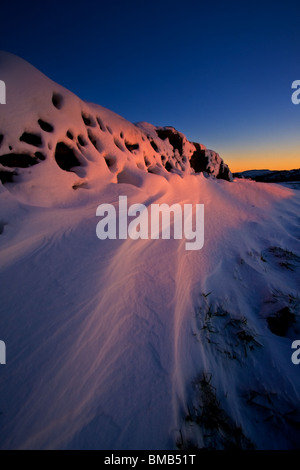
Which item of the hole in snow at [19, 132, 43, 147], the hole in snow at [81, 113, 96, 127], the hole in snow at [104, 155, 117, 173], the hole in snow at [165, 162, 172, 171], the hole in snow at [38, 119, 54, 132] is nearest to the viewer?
the hole in snow at [19, 132, 43, 147]

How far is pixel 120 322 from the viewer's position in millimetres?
1303

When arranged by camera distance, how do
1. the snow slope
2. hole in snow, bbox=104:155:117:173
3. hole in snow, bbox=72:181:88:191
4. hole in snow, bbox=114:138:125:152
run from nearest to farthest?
the snow slope < hole in snow, bbox=72:181:88:191 < hole in snow, bbox=104:155:117:173 < hole in snow, bbox=114:138:125:152

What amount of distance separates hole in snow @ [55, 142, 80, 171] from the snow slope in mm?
29

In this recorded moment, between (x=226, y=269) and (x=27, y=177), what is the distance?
2.44 meters

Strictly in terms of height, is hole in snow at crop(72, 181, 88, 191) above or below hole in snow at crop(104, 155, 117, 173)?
below

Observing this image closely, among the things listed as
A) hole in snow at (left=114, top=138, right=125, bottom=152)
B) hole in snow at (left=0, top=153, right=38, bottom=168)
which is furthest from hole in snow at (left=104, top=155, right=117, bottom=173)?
hole in snow at (left=0, top=153, right=38, bottom=168)

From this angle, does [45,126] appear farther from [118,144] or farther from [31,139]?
[118,144]

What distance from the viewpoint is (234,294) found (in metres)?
1.62

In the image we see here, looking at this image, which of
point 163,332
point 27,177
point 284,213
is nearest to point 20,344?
point 163,332

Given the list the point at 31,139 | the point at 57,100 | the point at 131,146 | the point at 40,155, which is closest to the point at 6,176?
the point at 40,155

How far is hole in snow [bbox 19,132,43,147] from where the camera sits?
2235 mm

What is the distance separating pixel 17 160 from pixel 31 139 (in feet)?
1.25

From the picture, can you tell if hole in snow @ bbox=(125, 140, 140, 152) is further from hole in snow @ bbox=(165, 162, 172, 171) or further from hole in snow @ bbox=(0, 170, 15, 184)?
hole in snow @ bbox=(0, 170, 15, 184)

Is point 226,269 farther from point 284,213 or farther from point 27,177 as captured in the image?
point 284,213
